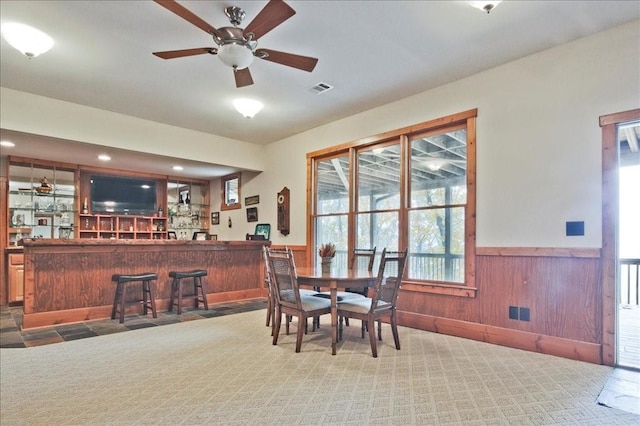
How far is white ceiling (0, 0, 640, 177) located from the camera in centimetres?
278

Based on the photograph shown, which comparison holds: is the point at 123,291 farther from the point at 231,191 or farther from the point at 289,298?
the point at 231,191

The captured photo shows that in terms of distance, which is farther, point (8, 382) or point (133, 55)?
point (133, 55)

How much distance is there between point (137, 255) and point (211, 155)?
2.05 meters

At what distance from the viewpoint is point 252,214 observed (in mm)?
7102

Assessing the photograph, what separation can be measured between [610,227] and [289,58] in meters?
3.01

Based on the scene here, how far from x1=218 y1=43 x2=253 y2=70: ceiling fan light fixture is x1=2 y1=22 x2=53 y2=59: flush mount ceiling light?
1531 mm

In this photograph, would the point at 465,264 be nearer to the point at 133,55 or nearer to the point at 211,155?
the point at 133,55

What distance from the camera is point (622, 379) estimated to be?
8.82 ft

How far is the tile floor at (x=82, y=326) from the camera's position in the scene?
3.75m

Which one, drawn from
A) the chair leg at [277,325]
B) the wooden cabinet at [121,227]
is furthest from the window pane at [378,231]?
the wooden cabinet at [121,227]

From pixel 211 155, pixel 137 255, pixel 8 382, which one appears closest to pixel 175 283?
pixel 137 255

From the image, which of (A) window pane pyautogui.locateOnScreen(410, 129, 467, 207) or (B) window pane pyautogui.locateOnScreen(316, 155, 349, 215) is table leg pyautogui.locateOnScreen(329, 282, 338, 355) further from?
(B) window pane pyautogui.locateOnScreen(316, 155, 349, 215)

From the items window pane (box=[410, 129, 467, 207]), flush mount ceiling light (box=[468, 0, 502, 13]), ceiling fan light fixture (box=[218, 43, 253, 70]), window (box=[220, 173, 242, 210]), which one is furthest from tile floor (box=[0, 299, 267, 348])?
flush mount ceiling light (box=[468, 0, 502, 13])

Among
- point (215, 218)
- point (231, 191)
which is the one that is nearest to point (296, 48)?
point (231, 191)
